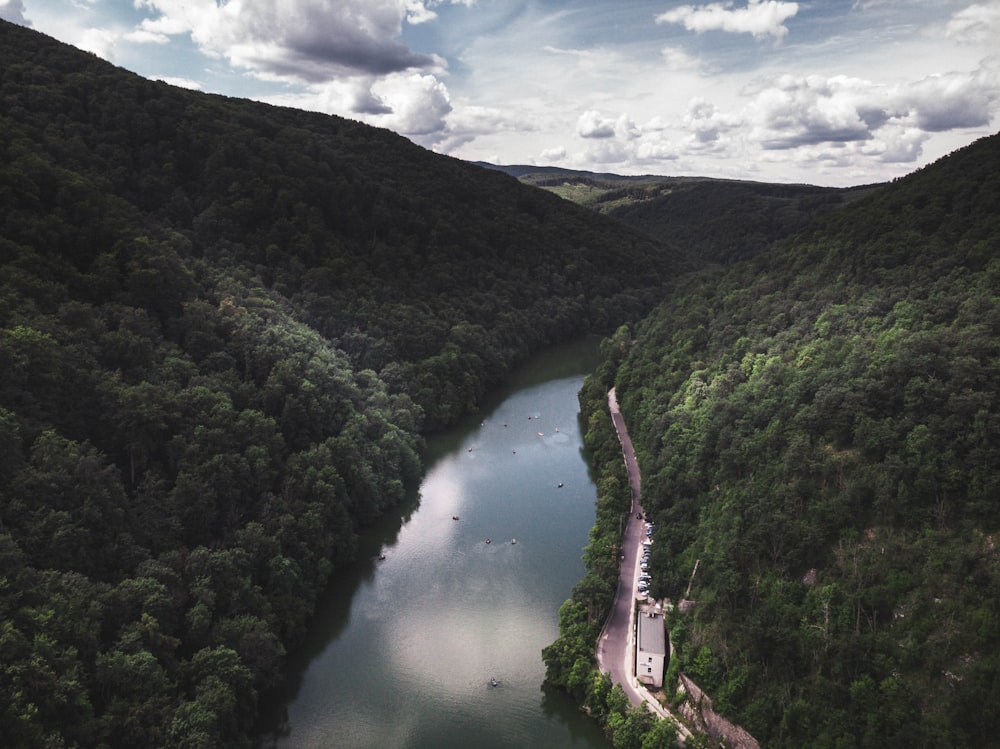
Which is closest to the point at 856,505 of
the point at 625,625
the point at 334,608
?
the point at 625,625

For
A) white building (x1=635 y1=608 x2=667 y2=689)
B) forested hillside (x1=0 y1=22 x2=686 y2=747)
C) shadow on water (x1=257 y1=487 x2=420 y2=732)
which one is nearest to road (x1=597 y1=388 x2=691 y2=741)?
A: white building (x1=635 y1=608 x2=667 y2=689)

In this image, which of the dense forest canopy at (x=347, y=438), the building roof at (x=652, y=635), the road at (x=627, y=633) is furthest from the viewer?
the building roof at (x=652, y=635)

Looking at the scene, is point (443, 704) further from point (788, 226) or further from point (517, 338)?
point (788, 226)

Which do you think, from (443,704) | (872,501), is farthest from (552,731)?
(872,501)

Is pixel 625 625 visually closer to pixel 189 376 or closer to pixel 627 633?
pixel 627 633

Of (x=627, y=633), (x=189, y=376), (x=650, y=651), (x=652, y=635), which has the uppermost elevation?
(x=189, y=376)

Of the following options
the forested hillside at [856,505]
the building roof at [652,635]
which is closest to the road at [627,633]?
the building roof at [652,635]

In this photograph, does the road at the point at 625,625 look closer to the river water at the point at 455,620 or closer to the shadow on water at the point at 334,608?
the river water at the point at 455,620
